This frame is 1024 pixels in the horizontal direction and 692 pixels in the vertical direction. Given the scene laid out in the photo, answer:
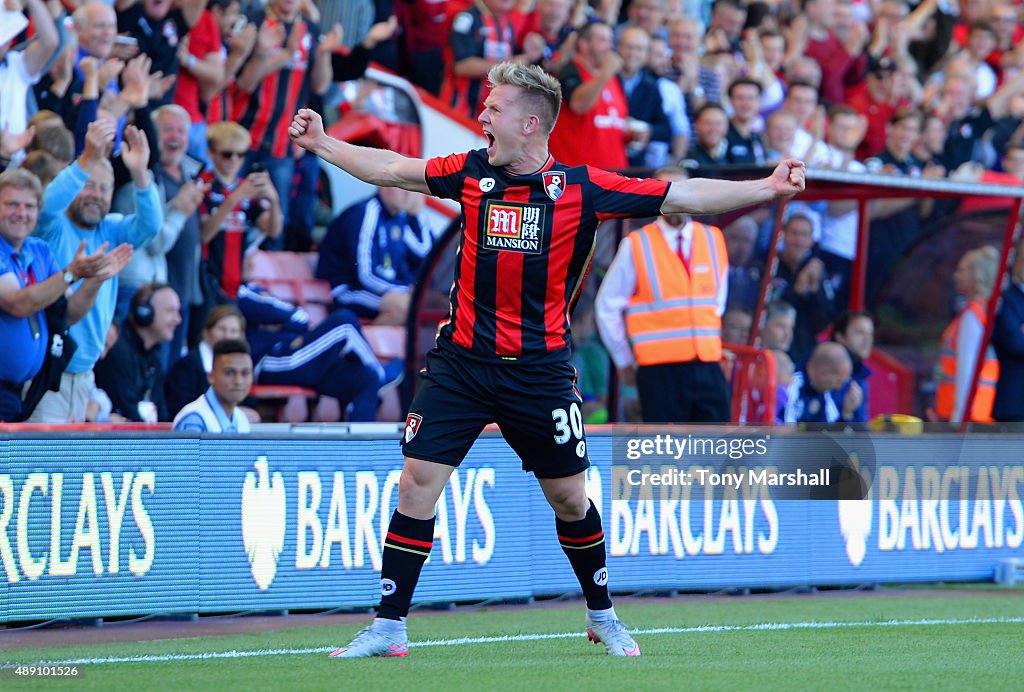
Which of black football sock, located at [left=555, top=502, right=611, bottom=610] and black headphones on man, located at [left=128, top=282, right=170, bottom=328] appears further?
black headphones on man, located at [left=128, top=282, right=170, bottom=328]

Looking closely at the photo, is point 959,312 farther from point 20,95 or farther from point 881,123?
point 20,95

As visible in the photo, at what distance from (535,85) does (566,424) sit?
52.6 inches

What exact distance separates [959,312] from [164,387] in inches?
266

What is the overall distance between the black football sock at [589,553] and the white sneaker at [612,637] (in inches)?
2.8

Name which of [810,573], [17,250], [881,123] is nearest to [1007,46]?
[881,123]

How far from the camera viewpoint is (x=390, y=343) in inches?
492

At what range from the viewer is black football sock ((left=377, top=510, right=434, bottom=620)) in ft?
21.5

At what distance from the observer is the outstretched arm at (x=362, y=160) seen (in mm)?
6633

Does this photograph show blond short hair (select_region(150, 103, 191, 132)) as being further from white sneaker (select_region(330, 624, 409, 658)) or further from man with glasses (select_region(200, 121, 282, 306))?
white sneaker (select_region(330, 624, 409, 658))

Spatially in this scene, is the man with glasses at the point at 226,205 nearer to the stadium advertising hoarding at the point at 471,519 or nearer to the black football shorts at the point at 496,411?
the stadium advertising hoarding at the point at 471,519

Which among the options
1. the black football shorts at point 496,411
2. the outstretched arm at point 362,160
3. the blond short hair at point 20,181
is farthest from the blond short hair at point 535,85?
the blond short hair at point 20,181

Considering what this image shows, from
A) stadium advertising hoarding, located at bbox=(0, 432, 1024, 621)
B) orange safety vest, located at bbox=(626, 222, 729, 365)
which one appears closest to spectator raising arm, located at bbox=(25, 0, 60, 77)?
stadium advertising hoarding, located at bbox=(0, 432, 1024, 621)

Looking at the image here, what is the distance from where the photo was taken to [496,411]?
6.65 metres

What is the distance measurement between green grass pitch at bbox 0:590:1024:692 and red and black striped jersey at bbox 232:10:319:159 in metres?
4.90
